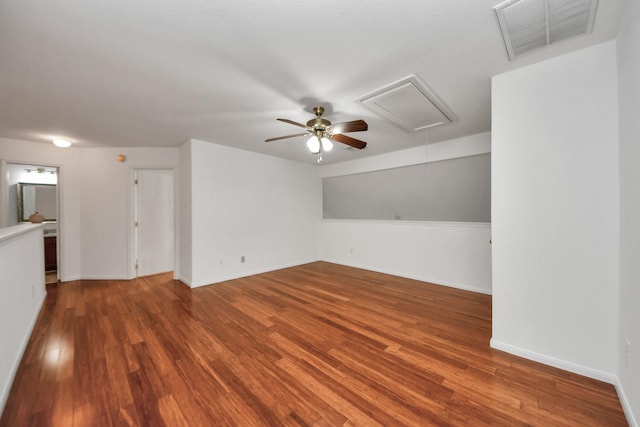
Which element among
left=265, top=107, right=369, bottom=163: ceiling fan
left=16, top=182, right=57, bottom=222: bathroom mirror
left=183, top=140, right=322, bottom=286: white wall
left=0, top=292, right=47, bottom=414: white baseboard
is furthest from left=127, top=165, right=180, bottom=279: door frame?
left=265, top=107, right=369, bottom=163: ceiling fan

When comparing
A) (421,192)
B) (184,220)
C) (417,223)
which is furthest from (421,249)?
(184,220)

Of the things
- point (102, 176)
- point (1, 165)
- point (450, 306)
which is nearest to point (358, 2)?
point (450, 306)

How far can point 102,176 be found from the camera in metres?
4.07

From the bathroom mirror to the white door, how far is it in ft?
7.98

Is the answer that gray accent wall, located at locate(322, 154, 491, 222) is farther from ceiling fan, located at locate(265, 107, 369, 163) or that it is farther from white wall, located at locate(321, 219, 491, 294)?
ceiling fan, located at locate(265, 107, 369, 163)

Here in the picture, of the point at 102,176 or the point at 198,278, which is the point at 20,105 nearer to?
the point at 102,176

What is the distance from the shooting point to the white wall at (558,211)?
158 centimetres

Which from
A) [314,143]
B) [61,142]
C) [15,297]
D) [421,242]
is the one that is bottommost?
[15,297]

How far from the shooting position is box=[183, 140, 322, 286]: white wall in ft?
12.1

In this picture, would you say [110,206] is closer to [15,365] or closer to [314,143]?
[15,365]

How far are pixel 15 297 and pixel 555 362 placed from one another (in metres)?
4.40

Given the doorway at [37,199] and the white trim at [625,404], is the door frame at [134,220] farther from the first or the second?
the white trim at [625,404]

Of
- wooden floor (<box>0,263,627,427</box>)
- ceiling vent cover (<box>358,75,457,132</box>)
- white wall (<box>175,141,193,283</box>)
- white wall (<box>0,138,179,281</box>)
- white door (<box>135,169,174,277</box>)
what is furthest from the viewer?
white door (<box>135,169,174,277</box>)

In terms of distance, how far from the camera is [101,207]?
407 cm
